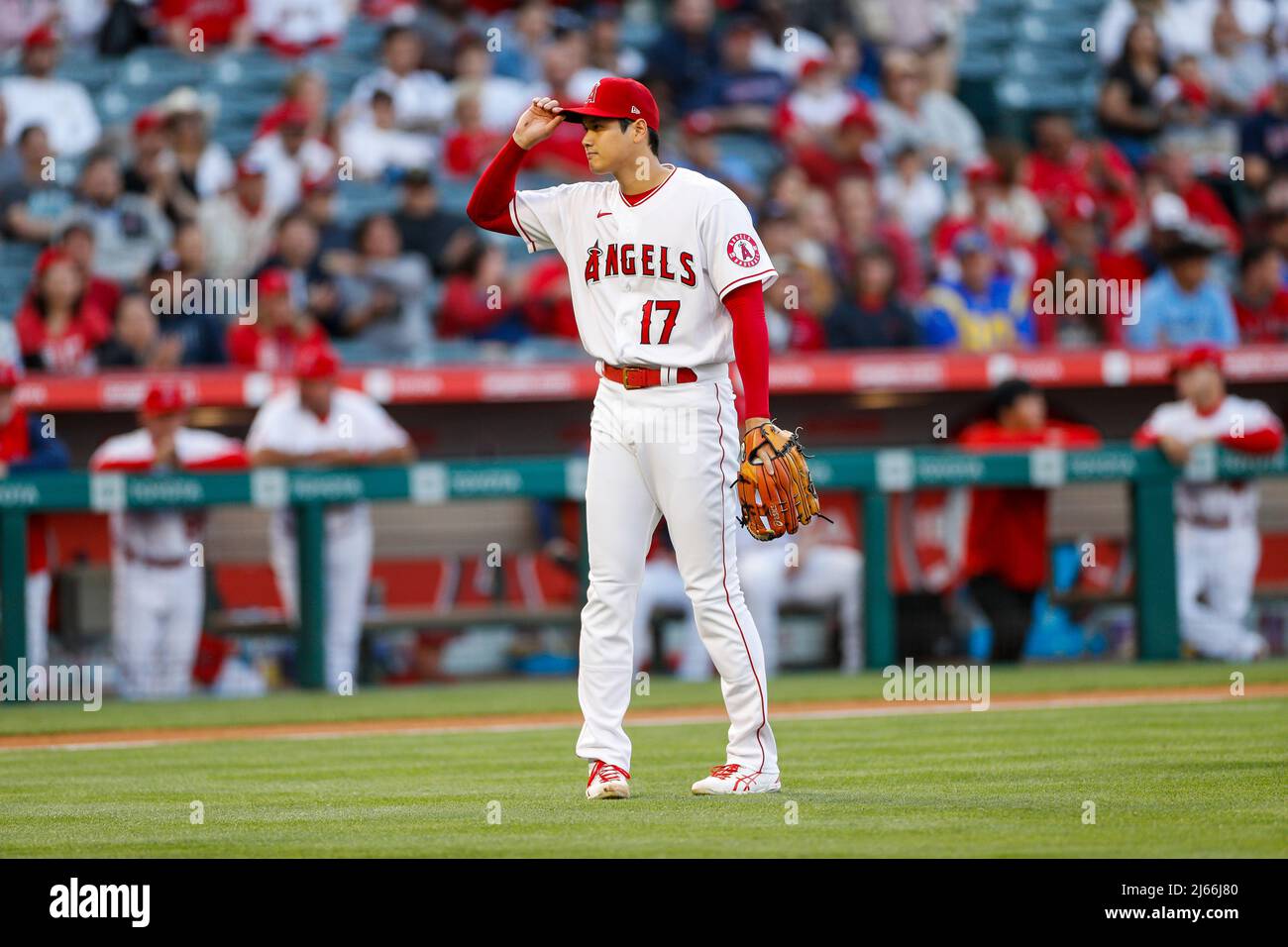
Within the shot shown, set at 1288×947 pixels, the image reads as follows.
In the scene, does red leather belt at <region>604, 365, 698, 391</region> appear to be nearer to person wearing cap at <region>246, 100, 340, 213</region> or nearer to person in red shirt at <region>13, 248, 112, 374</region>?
person in red shirt at <region>13, 248, 112, 374</region>

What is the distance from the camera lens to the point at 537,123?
18.8 feet

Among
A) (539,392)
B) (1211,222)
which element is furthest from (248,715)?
(1211,222)

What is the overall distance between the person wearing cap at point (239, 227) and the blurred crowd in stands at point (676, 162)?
22 millimetres

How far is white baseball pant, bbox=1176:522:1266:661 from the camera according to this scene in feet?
35.4

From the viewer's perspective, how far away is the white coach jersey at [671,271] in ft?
18.5

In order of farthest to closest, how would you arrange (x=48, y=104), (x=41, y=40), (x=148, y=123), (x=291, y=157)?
1. (x=41, y=40)
2. (x=48, y=104)
3. (x=291, y=157)
4. (x=148, y=123)

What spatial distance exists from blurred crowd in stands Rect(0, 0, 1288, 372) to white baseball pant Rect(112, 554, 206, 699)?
1.87m

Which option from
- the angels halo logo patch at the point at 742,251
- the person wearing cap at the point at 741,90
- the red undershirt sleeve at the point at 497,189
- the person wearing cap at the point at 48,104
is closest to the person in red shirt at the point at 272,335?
the person wearing cap at the point at 48,104

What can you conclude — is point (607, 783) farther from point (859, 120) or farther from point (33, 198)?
point (859, 120)

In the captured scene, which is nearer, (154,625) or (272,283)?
(154,625)

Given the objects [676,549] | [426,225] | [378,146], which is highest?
[378,146]

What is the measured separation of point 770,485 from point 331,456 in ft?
17.6

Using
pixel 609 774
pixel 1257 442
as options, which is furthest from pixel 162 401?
pixel 1257 442

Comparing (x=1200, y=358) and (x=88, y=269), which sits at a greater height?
(x=88, y=269)
